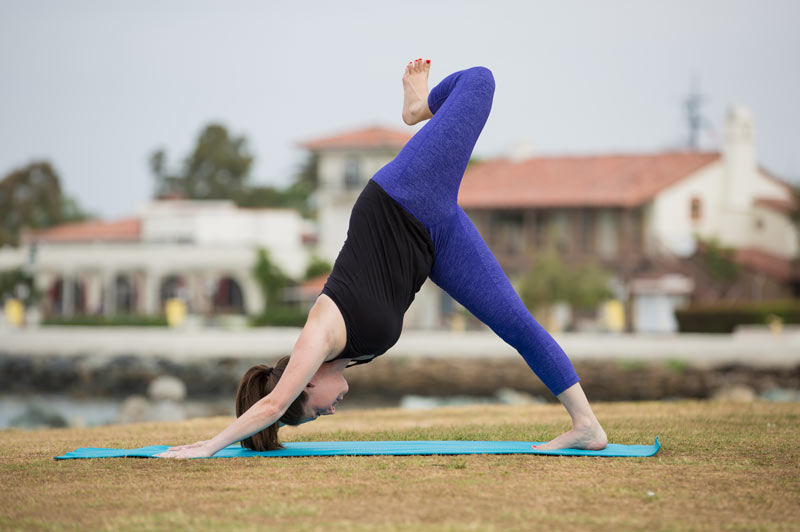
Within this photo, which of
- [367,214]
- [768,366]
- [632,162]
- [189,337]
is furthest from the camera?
[632,162]

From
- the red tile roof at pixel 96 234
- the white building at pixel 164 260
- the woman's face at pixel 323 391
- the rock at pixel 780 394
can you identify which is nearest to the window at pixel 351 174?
the white building at pixel 164 260

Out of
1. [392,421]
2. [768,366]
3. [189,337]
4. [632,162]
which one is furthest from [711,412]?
[632,162]

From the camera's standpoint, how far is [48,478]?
14.4 ft

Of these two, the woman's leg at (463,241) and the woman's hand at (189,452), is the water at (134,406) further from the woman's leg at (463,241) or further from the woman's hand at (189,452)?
the woman's leg at (463,241)

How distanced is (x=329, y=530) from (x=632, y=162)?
44101 mm

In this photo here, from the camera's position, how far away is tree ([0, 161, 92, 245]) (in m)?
66.5

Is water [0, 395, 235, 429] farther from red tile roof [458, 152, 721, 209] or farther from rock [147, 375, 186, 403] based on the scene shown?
red tile roof [458, 152, 721, 209]

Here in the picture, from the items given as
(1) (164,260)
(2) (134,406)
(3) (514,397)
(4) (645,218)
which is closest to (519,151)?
(4) (645,218)

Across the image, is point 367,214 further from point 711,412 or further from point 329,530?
point 711,412

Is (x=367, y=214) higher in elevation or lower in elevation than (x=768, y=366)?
higher

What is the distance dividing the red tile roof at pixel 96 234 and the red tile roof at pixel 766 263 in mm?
30905

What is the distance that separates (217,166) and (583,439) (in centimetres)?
7617

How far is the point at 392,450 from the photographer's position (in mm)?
5062

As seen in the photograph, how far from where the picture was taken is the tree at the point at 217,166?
79.1 meters
